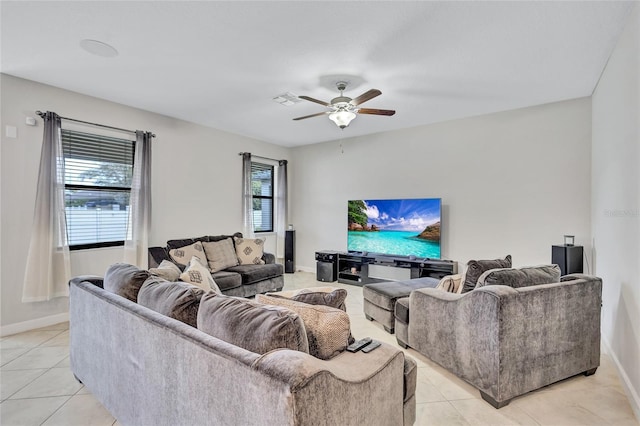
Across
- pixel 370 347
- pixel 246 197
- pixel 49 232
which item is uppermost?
pixel 246 197

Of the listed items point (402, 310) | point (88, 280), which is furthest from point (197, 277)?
point (402, 310)

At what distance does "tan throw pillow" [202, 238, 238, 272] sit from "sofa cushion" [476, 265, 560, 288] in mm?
3358

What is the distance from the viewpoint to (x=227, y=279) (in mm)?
4164

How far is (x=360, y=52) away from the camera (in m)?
2.84

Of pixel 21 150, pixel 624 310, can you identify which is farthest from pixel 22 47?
pixel 624 310

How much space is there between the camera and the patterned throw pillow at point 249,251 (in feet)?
16.2

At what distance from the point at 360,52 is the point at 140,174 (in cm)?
321

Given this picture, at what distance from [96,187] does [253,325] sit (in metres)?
3.82

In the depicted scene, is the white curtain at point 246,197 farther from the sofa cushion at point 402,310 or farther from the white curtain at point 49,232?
the sofa cushion at point 402,310

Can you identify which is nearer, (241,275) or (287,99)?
(287,99)

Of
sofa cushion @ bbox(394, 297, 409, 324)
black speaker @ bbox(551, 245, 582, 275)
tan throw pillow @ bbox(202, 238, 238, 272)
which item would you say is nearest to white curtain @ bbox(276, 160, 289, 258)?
tan throw pillow @ bbox(202, 238, 238, 272)

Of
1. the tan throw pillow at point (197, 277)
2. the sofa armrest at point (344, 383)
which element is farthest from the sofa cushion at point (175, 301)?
the sofa armrest at point (344, 383)

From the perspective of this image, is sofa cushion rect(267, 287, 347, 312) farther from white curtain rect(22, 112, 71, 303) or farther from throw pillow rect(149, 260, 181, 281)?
white curtain rect(22, 112, 71, 303)

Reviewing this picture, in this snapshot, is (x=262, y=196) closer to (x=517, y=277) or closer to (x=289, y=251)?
(x=289, y=251)
